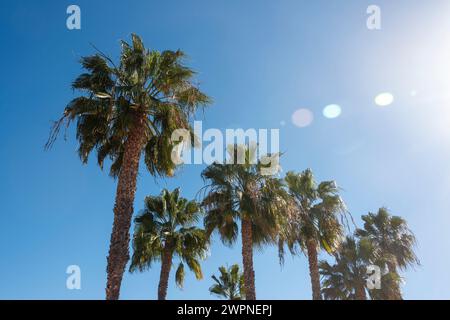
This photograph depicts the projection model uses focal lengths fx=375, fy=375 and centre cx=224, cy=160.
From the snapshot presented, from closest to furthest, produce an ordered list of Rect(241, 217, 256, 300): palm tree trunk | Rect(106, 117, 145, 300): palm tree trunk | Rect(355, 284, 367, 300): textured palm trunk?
Rect(106, 117, 145, 300): palm tree trunk < Rect(241, 217, 256, 300): palm tree trunk < Rect(355, 284, 367, 300): textured palm trunk

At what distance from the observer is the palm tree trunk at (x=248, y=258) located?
1541 centimetres

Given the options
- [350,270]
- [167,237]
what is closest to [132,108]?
[167,237]

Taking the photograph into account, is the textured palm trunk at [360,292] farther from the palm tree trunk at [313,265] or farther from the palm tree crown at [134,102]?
the palm tree crown at [134,102]

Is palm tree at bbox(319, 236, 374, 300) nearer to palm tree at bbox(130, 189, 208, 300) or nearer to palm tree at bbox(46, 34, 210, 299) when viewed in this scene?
palm tree at bbox(130, 189, 208, 300)

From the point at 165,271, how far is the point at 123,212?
937 centimetres

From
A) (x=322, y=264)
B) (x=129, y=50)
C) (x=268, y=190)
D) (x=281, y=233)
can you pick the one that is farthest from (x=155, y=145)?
(x=322, y=264)

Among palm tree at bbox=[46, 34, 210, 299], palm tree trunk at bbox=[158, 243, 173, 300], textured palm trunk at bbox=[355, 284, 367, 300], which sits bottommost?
textured palm trunk at bbox=[355, 284, 367, 300]

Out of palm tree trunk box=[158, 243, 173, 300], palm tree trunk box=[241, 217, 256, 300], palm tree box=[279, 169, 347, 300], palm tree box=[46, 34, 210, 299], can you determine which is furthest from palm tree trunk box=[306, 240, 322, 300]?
palm tree box=[46, 34, 210, 299]

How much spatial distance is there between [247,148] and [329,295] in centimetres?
1177

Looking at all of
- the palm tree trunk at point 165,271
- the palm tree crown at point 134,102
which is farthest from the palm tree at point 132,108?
the palm tree trunk at point 165,271

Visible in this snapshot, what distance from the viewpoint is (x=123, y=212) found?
10805mm

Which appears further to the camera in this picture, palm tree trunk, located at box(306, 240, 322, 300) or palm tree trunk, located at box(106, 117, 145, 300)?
palm tree trunk, located at box(306, 240, 322, 300)

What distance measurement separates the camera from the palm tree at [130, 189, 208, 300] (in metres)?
18.9

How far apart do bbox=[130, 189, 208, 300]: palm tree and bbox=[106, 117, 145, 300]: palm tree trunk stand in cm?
800
